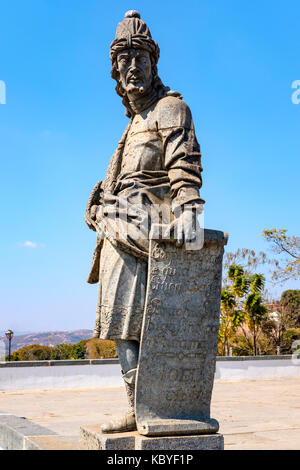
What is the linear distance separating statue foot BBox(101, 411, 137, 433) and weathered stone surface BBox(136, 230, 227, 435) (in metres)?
0.12

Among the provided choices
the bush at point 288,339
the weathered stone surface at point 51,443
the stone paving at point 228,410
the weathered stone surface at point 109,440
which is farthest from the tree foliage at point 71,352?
the weathered stone surface at point 109,440

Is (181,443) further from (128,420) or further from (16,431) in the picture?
(16,431)

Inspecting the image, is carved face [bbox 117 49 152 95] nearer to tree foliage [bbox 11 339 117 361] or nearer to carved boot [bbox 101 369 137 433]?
carved boot [bbox 101 369 137 433]

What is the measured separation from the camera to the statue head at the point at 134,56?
301cm

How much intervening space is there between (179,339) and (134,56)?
1.66m

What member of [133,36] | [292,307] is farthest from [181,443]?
[292,307]

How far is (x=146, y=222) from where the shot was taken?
281cm

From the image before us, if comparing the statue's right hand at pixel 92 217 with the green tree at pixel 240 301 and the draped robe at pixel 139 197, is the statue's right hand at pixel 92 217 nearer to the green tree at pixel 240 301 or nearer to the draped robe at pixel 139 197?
the draped robe at pixel 139 197

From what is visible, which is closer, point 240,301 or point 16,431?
point 16,431

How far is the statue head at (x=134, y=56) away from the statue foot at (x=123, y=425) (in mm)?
1860

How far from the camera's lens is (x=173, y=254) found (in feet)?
8.91

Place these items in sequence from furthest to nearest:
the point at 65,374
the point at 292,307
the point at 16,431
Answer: the point at 292,307, the point at 65,374, the point at 16,431

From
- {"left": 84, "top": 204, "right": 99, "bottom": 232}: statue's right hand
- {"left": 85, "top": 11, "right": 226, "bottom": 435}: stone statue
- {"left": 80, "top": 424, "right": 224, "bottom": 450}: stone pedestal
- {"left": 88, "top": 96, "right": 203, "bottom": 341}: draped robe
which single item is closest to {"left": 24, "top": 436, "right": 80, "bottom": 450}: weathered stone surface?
{"left": 80, "top": 424, "right": 224, "bottom": 450}: stone pedestal

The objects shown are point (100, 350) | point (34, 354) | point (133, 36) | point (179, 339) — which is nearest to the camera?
point (179, 339)
